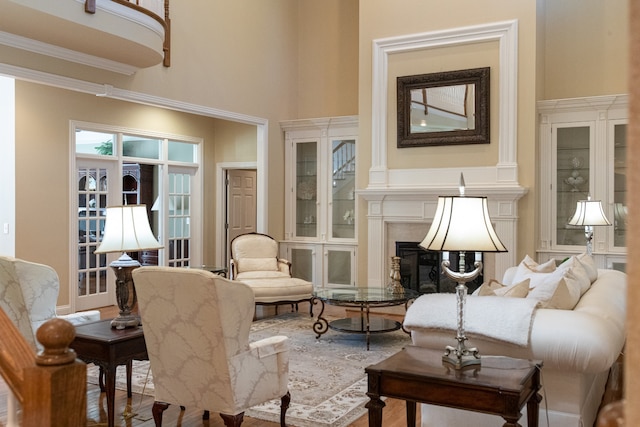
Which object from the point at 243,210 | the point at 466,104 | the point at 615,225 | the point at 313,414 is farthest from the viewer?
the point at 243,210

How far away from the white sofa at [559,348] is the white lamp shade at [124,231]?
164 centimetres

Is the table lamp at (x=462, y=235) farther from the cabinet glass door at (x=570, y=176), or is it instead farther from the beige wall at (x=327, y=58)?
the beige wall at (x=327, y=58)

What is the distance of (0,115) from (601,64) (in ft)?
21.8

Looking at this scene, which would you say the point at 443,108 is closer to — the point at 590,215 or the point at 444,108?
the point at 444,108

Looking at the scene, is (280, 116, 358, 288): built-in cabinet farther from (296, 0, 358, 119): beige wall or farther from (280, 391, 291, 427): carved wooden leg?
(280, 391, 291, 427): carved wooden leg

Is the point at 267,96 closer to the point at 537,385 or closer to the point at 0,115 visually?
the point at 0,115

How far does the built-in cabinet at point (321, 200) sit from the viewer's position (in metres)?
7.91

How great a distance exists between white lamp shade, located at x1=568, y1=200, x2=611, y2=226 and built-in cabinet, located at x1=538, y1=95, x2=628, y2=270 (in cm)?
99

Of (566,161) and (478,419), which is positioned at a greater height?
(566,161)

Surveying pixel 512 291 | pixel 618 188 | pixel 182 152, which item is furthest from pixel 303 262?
pixel 512 291

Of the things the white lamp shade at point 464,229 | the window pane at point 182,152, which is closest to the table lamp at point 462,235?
the white lamp shade at point 464,229

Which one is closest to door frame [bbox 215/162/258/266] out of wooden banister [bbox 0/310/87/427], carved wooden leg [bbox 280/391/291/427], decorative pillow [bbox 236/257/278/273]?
decorative pillow [bbox 236/257/278/273]

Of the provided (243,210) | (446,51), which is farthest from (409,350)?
(243,210)

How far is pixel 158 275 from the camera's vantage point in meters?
2.86
